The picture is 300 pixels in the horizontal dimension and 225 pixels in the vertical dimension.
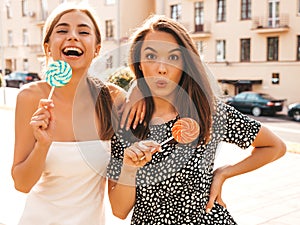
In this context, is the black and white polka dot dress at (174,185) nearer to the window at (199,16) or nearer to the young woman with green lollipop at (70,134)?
the young woman with green lollipop at (70,134)

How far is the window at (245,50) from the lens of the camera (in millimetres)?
26489

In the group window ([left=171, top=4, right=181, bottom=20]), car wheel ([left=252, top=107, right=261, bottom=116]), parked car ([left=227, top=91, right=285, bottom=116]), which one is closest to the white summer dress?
parked car ([left=227, top=91, right=285, bottom=116])

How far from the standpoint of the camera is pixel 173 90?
6.64ft

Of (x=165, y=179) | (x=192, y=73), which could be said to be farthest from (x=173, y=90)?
(x=165, y=179)

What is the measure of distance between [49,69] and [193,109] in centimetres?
63

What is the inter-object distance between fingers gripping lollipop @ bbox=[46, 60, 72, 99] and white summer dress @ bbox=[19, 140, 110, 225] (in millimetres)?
261

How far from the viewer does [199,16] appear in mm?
28516

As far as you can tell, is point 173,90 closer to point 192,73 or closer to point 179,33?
point 192,73

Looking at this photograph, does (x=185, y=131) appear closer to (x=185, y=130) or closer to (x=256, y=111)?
(x=185, y=130)

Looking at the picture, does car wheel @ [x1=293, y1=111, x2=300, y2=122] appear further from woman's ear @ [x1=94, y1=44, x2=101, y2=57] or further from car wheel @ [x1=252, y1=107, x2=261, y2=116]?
woman's ear @ [x1=94, y1=44, x2=101, y2=57]

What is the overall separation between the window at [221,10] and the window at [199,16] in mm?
1141

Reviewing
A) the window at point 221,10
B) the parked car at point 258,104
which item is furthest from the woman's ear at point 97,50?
the window at point 221,10

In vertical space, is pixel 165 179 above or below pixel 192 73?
below

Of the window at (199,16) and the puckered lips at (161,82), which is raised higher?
the window at (199,16)
